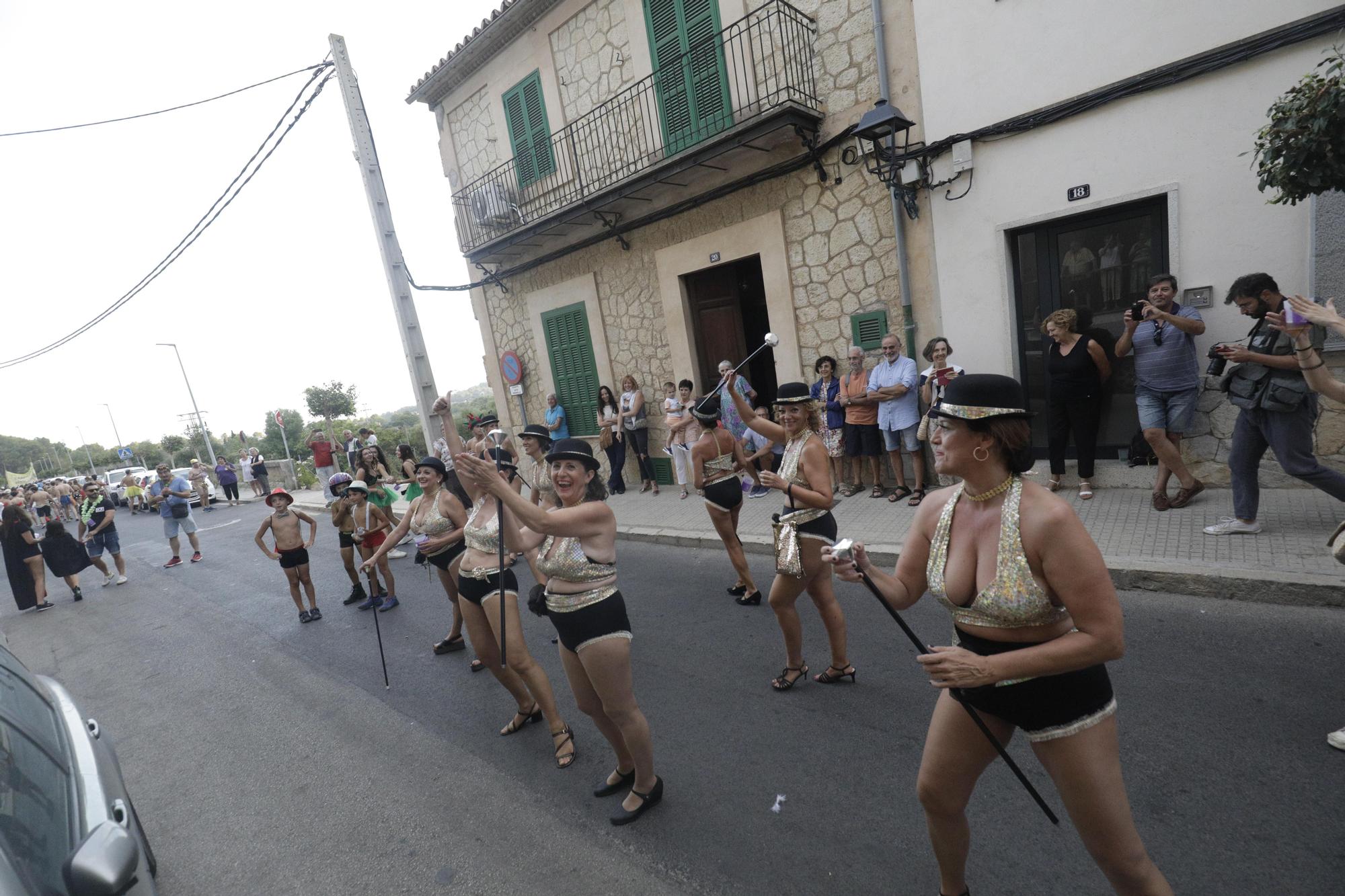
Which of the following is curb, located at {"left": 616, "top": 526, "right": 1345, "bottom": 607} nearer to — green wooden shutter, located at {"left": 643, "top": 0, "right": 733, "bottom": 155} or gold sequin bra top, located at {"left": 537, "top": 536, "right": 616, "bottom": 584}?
gold sequin bra top, located at {"left": 537, "top": 536, "right": 616, "bottom": 584}

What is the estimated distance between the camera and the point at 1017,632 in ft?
6.22

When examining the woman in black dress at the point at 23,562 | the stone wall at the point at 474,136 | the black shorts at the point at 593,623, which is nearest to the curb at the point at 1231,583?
the black shorts at the point at 593,623

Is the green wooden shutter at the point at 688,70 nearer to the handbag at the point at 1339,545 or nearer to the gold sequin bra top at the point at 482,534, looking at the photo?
the gold sequin bra top at the point at 482,534

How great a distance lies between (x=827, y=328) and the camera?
8305 millimetres

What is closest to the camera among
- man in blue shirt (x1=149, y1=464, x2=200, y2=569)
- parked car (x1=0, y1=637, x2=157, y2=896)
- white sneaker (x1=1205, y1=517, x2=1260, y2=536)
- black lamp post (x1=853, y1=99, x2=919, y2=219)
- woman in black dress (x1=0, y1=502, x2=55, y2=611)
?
parked car (x1=0, y1=637, x2=157, y2=896)

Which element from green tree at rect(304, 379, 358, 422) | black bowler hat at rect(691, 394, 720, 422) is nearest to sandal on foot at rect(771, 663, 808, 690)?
black bowler hat at rect(691, 394, 720, 422)

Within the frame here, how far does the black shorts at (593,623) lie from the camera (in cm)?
301

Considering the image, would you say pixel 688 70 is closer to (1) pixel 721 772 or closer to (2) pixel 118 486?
(1) pixel 721 772

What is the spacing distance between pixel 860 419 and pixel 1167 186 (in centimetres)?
352

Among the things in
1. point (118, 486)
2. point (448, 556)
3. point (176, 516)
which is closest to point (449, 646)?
point (448, 556)

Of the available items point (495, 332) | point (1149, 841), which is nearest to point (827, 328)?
point (1149, 841)

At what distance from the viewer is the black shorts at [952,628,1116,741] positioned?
1.82m

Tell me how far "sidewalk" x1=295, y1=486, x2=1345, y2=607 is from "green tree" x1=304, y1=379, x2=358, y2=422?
45.7 metres

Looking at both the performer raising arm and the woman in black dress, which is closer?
the performer raising arm
